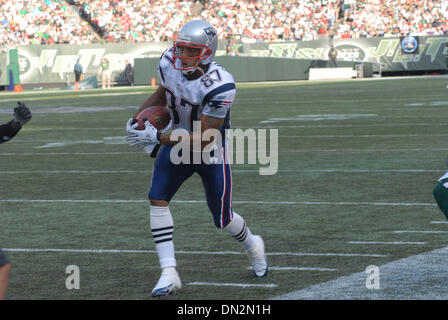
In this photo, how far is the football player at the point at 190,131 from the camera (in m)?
5.46

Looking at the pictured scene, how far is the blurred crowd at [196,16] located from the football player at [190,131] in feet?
120

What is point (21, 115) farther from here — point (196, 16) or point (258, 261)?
point (196, 16)

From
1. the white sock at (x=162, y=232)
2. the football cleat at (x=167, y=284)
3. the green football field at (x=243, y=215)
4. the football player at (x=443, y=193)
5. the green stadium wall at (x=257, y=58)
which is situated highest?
the football player at (x=443, y=193)

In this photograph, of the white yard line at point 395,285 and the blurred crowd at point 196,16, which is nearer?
the white yard line at point 395,285

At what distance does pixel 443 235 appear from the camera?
6.89m

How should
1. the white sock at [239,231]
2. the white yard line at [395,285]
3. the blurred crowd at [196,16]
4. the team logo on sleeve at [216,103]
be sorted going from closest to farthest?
the white yard line at [395,285] → the team logo on sleeve at [216,103] → the white sock at [239,231] → the blurred crowd at [196,16]

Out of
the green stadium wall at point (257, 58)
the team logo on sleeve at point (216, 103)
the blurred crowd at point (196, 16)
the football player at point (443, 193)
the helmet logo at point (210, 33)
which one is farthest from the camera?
the blurred crowd at point (196, 16)

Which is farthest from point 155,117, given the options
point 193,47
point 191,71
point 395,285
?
point 395,285

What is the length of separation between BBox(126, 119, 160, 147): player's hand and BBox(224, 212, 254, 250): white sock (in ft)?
2.39

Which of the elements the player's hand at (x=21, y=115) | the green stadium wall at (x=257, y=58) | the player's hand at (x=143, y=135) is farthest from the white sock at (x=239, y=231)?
the green stadium wall at (x=257, y=58)

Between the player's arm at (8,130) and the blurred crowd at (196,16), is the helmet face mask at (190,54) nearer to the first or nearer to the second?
the player's arm at (8,130)

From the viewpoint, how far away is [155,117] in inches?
223

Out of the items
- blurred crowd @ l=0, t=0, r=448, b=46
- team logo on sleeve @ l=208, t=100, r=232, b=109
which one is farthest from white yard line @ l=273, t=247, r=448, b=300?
blurred crowd @ l=0, t=0, r=448, b=46

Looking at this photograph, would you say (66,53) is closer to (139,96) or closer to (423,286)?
(139,96)
